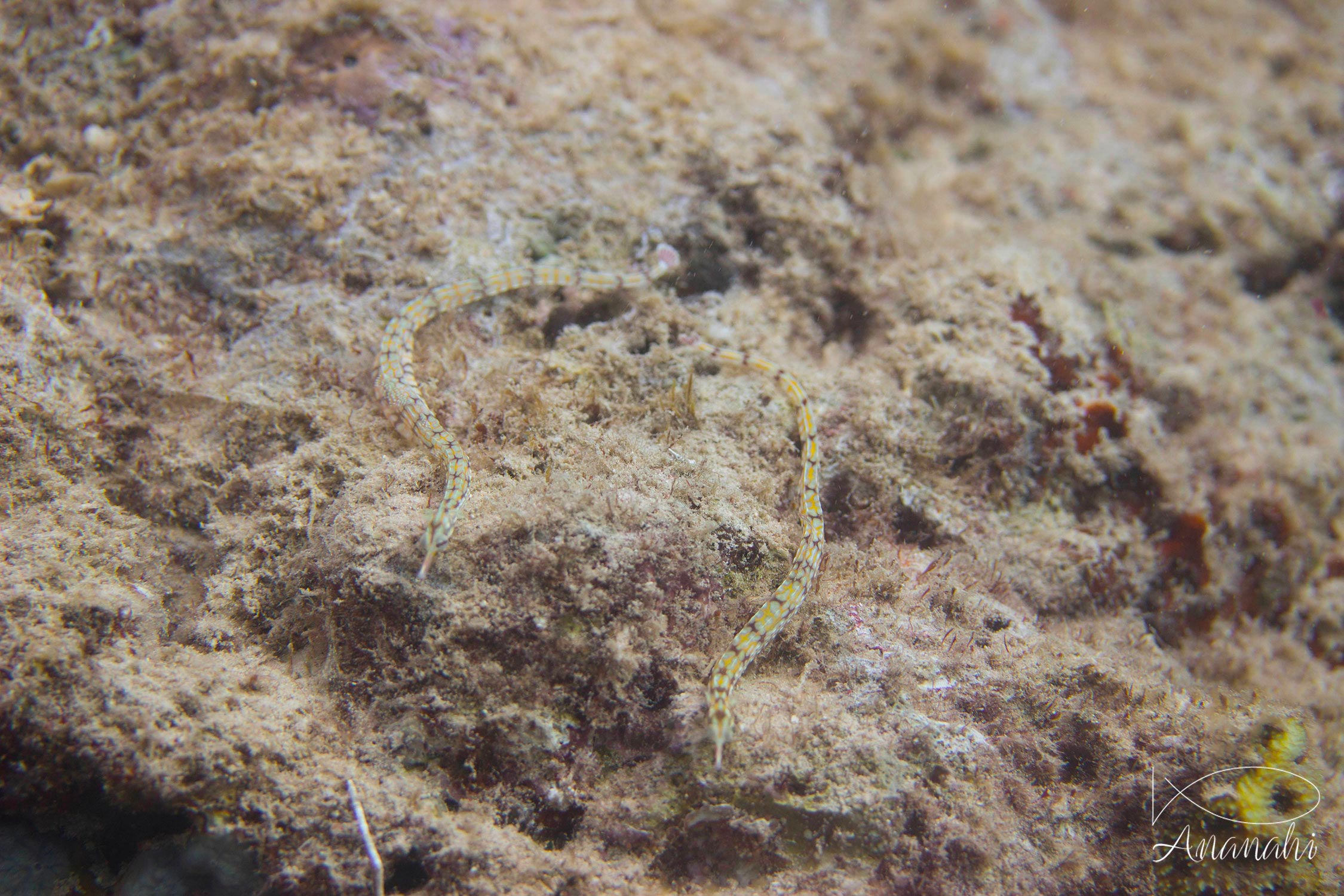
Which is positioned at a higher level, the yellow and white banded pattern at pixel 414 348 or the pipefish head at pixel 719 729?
the yellow and white banded pattern at pixel 414 348

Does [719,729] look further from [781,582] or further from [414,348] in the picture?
[414,348]

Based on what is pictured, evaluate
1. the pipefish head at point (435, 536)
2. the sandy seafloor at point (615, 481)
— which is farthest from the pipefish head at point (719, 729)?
the pipefish head at point (435, 536)

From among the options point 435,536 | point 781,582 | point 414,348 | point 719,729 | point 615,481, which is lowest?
point 719,729

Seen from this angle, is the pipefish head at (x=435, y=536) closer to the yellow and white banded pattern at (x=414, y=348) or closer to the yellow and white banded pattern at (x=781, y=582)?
the yellow and white banded pattern at (x=414, y=348)

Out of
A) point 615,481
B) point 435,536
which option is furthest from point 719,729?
point 435,536

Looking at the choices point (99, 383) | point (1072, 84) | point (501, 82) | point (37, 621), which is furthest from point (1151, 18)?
point (37, 621)

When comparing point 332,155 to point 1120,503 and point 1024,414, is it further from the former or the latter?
point 1120,503

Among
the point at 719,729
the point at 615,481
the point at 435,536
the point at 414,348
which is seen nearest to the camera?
the point at 719,729
